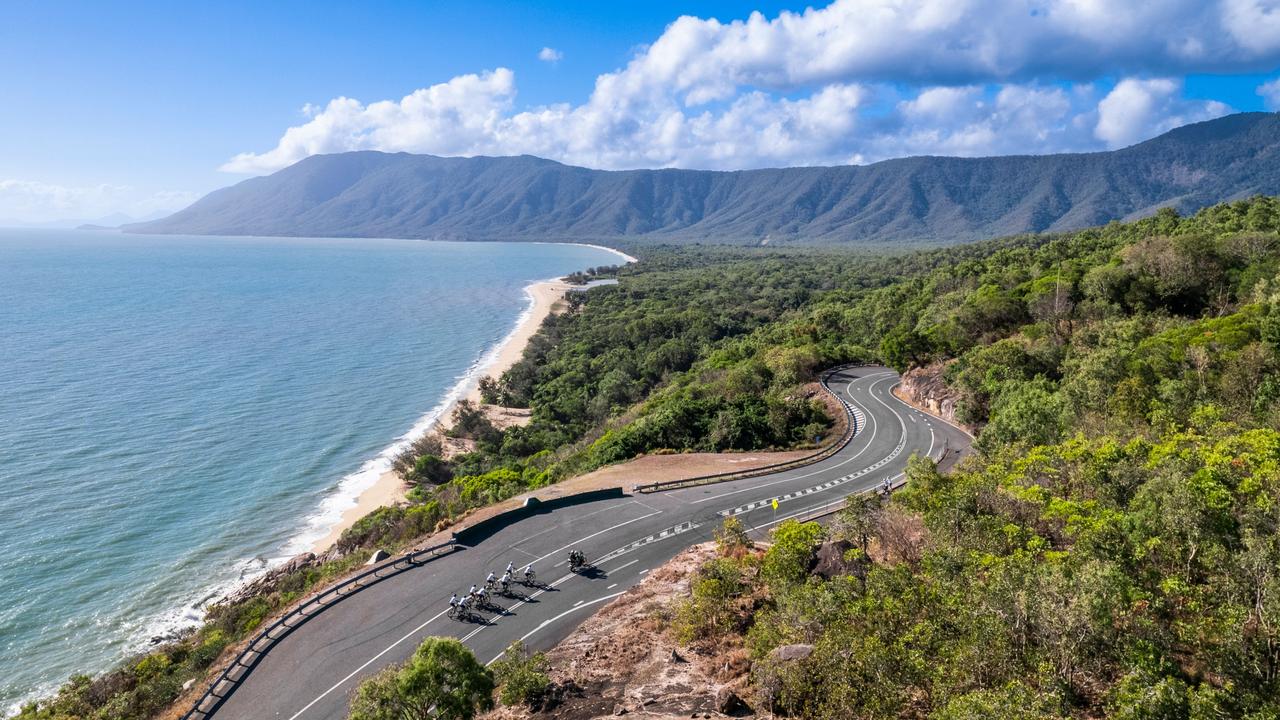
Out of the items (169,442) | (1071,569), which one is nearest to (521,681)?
(1071,569)

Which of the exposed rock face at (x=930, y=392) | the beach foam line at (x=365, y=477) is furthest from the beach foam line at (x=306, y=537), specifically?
the exposed rock face at (x=930, y=392)

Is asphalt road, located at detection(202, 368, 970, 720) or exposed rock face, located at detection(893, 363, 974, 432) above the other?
exposed rock face, located at detection(893, 363, 974, 432)

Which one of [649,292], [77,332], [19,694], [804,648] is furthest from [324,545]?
[649,292]

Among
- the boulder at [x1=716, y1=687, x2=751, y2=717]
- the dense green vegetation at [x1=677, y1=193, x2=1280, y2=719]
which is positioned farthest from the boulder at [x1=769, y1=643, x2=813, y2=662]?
the boulder at [x1=716, y1=687, x2=751, y2=717]

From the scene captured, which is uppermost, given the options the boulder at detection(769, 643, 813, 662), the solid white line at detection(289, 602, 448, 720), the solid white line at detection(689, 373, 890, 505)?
the boulder at detection(769, 643, 813, 662)

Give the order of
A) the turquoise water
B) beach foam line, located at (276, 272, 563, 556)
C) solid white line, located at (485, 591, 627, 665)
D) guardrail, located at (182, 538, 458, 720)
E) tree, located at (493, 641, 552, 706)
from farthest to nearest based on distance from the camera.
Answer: beach foam line, located at (276, 272, 563, 556), the turquoise water, solid white line, located at (485, 591, 627, 665), guardrail, located at (182, 538, 458, 720), tree, located at (493, 641, 552, 706)

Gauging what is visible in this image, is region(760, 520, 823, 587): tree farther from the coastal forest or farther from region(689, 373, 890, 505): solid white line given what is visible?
region(689, 373, 890, 505): solid white line

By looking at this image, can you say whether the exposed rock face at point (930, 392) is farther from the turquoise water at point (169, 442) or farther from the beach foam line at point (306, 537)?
the turquoise water at point (169, 442)
